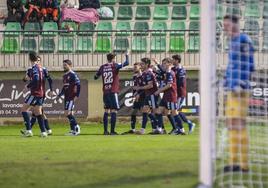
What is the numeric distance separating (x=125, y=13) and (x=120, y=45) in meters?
2.80

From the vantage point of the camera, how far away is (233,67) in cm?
947

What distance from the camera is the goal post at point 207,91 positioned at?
7809 mm

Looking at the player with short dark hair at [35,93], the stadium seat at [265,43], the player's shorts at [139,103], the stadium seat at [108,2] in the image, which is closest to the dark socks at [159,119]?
the player's shorts at [139,103]

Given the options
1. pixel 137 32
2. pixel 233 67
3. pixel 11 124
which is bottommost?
pixel 11 124

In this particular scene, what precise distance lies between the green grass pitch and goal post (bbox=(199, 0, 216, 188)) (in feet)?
1.75

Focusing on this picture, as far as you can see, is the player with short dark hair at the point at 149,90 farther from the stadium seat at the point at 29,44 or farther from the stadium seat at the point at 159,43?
the stadium seat at the point at 29,44

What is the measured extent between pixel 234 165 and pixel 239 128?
48cm

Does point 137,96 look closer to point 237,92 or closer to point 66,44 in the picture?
point 66,44

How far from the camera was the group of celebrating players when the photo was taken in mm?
18047

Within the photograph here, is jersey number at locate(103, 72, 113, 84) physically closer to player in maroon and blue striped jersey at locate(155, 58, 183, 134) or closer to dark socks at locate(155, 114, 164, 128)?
player in maroon and blue striped jersey at locate(155, 58, 183, 134)

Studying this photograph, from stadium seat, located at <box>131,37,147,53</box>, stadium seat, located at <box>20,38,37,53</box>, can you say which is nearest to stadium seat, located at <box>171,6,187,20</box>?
stadium seat, located at <box>131,37,147,53</box>

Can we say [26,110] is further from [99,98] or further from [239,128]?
[239,128]

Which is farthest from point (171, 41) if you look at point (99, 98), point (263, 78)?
point (263, 78)

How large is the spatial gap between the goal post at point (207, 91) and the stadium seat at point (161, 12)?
18.1 m
